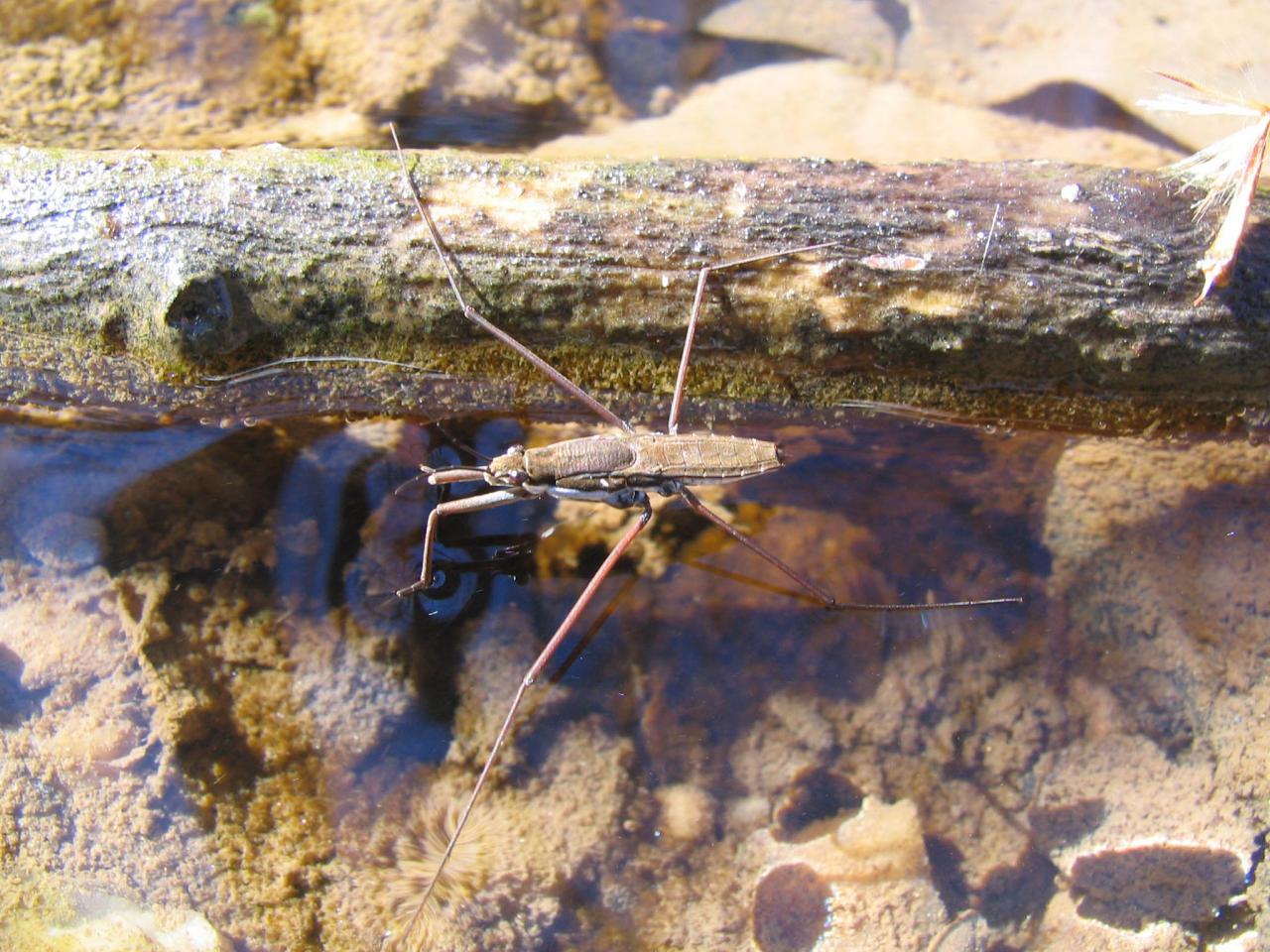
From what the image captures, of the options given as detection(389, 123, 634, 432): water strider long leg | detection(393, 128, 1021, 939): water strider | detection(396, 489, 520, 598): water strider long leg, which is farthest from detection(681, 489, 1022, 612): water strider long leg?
detection(396, 489, 520, 598): water strider long leg

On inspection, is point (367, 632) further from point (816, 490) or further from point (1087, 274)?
point (1087, 274)

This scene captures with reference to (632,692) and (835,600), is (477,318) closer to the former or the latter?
(632,692)

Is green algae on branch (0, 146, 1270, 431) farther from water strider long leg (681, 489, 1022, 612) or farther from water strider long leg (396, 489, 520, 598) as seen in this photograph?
water strider long leg (681, 489, 1022, 612)

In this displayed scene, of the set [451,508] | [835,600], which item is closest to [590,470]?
[451,508]

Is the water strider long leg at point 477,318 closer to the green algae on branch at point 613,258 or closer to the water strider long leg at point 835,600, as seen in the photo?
the green algae on branch at point 613,258

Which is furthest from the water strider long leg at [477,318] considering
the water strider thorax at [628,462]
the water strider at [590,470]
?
the water strider thorax at [628,462]

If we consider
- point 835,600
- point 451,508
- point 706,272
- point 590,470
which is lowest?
point 835,600

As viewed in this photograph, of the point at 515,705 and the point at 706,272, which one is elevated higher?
the point at 706,272
